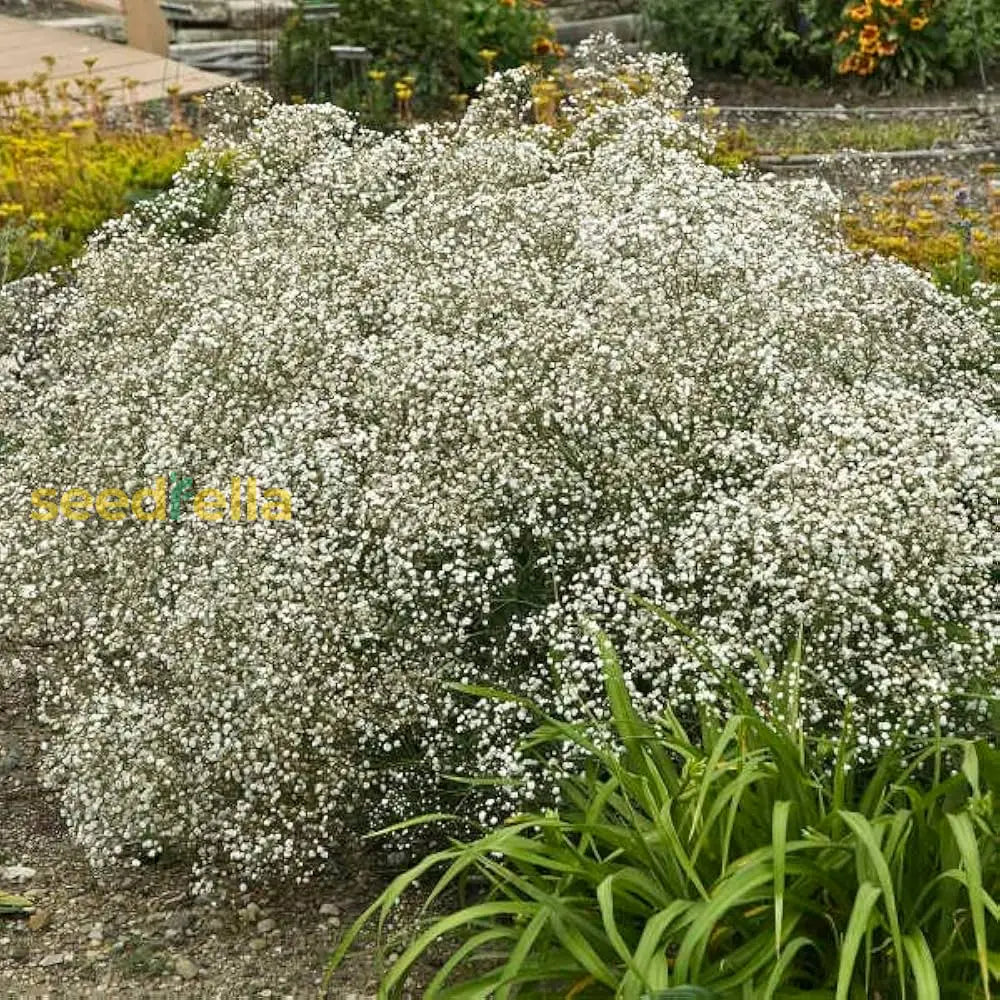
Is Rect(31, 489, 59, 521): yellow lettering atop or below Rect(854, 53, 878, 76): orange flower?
below

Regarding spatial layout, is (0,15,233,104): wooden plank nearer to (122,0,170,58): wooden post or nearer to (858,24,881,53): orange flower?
(122,0,170,58): wooden post

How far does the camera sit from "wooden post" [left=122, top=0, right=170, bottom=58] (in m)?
13.6

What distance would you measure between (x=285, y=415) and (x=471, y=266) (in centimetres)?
89

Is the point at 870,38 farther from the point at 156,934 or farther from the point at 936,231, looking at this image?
the point at 156,934

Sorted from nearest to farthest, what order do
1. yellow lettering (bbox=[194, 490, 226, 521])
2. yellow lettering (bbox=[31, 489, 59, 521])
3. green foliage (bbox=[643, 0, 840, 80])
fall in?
yellow lettering (bbox=[194, 490, 226, 521]) < yellow lettering (bbox=[31, 489, 59, 521]) < green foliage (bbox=[643, 0, 840, 80])

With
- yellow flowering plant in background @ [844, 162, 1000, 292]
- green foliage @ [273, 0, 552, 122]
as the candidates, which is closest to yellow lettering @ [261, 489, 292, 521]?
yellow flowering plant in background @ [844, 162, 1000, 292]

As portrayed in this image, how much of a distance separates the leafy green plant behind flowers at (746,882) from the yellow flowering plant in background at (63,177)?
17.0ft

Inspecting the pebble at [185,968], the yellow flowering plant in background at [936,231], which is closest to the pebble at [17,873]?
the pebble at [185,968]

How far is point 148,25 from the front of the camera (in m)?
13.7

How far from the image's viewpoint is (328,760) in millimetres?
5137

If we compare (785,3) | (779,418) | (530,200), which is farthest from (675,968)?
(785,3)

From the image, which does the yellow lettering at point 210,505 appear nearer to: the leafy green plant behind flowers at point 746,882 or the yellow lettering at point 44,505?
the yellow lettering at point 44,505

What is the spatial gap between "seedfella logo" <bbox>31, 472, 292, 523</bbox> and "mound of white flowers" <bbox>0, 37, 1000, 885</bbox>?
2cm

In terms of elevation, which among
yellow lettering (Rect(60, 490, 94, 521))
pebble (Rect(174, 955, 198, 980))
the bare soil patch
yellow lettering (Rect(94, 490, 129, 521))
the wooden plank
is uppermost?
the wooden plank
